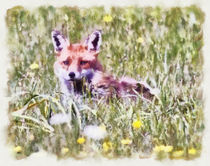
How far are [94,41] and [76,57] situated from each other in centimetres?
33

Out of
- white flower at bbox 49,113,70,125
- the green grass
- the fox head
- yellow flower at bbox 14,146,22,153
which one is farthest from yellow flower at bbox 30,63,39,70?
yellow flower at bbox 14,146,22,153

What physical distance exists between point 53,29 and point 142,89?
44.4 inches

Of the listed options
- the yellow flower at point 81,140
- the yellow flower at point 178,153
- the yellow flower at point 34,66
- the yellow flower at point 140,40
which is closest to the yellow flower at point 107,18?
the yellow flower at point 140,40

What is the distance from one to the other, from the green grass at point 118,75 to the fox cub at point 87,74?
74 mm

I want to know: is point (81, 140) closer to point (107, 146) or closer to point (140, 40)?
point (107, 146)

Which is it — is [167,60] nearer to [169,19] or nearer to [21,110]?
[169,19]

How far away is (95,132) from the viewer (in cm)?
445

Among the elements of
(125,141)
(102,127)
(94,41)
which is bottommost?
(125,141)

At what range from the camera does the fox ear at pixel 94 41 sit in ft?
15.6

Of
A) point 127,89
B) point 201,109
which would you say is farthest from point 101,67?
point 201,109

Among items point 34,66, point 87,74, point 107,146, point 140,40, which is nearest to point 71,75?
point 87,74

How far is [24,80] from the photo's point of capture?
4.68 metres

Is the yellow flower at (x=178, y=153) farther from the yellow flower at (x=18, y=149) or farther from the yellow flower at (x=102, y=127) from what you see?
the yellow flower at (x=18, y=149)

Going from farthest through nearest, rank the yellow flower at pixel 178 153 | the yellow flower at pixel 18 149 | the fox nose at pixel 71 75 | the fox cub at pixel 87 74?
the fox nose at pixel 71 75 < the fox cub at pixel 87 74 < the yellow flower at pixel 18 149 < the yellow flower at pixel 178 153
